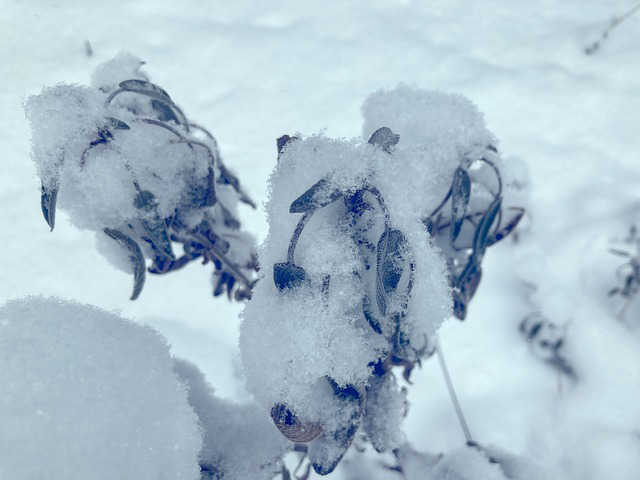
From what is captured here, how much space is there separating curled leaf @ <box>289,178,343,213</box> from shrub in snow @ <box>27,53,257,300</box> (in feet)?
0.98

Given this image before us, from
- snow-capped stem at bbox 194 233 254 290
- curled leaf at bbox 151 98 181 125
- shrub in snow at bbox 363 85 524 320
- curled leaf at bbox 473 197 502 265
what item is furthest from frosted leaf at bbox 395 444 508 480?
curled leaf at bbox 151 98 181 125

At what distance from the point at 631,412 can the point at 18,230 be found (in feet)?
5.67

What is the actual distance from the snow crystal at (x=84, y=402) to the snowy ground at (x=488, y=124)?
69cm

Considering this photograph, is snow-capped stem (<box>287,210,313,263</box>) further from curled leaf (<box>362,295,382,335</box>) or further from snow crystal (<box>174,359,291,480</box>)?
snow crystal (<box>174,359,291,480</box>)

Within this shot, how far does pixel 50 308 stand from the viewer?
2.03ft

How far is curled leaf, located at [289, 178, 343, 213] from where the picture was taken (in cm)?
55

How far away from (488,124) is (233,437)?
51.7 inches

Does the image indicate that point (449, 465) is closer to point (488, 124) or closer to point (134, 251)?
point (134, 251)

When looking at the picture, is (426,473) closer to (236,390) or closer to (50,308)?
(236,390)

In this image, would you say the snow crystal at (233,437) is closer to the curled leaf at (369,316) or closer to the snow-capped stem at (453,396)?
the curled leaf at (369,316)

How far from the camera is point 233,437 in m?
0.83

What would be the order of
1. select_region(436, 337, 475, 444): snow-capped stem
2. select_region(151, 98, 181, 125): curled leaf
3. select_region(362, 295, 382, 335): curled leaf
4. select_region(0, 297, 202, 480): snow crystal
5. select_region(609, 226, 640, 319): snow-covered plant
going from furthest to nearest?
1. select_region(609, 226, 640, 319): snow-covered plant
2. select_region(436, 337, 475, 444): snow-capped stem
3. select_region(151, 98, 181, 125): curled leaf
4. select_region(362, 295, 382, 335): curled leaf
5. select_region(0, 297, 202, 480): snow crystal

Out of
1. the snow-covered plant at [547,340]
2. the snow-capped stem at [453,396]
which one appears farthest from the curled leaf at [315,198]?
the snow-covered plant at [547,340]

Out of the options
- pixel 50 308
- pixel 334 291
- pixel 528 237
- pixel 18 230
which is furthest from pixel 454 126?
pixel 18 230
